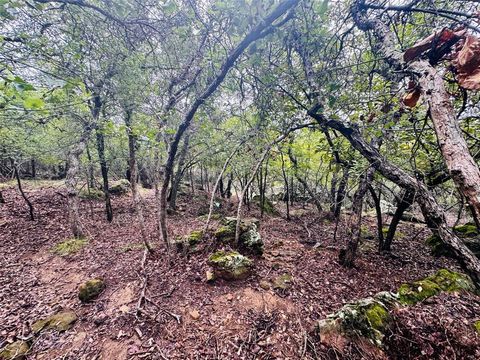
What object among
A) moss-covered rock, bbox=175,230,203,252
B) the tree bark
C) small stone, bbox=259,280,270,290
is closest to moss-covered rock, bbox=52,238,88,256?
moss-covered rock, bbox=175,230,203,252

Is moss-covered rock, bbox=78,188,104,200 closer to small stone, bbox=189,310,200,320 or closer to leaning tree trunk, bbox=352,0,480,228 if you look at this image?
small stone, bbox=189,310,200,320

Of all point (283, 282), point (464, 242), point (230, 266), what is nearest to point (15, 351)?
point (230, 266)

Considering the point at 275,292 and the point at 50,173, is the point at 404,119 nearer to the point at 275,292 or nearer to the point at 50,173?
the point at 275,292

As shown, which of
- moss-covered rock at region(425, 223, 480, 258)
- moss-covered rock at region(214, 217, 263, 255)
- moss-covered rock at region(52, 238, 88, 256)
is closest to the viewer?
moss-covered rock at region(214, 217, 263, 255)

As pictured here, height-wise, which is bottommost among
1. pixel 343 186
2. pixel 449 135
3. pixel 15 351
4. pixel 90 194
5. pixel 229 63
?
pixel 15 351

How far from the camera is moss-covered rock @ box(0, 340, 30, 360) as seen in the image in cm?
290

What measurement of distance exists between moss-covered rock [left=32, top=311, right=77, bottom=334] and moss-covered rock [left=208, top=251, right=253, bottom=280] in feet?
8.60

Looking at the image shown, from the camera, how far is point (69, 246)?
658cm

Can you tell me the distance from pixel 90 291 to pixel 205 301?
8.09 feet

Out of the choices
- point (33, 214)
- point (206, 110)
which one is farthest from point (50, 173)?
point (206, 110)

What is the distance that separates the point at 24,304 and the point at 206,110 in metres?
5.68

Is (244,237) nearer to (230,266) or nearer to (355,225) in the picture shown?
(230,266)

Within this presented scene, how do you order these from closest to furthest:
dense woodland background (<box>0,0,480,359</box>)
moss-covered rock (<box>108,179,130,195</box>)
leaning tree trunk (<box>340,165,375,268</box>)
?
dense woodland background (<box>0,0,480,359</box>), leaning tree trunk (<box>340,165,375,268</box>), moss-covered rock (<box>108,179,130,195</box>)

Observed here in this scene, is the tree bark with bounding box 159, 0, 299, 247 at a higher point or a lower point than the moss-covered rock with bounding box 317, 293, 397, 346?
higher
